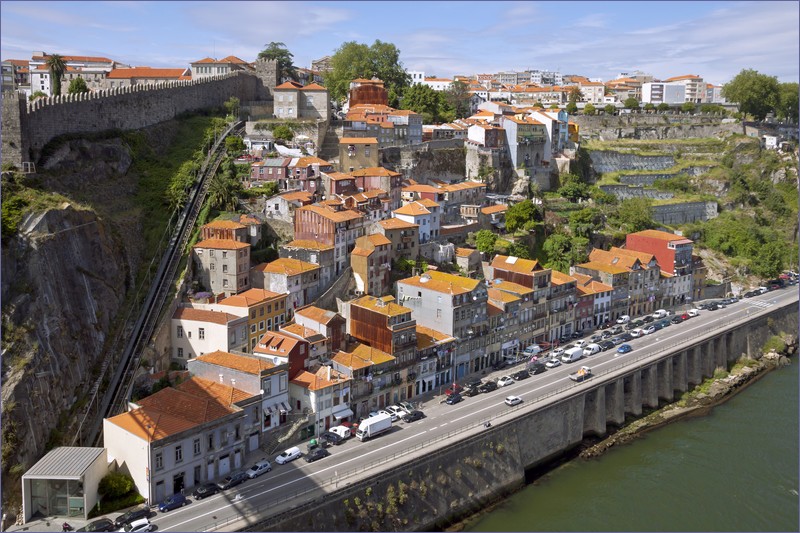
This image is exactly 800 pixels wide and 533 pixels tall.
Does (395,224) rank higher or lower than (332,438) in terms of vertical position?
higher

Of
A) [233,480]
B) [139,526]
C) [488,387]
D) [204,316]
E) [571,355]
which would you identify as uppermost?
[204,316]

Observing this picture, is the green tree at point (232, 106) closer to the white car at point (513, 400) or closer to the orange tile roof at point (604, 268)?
the orange tile roof at point (604, 268)

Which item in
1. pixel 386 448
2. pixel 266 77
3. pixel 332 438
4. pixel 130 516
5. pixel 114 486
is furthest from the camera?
pixel 266 77

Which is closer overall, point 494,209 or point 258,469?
point 258,469

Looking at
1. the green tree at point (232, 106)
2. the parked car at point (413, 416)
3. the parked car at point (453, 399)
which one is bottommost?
the parked car at point (413, 416)

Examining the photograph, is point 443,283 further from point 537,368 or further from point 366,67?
point 366,67

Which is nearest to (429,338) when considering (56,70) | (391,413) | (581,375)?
(391,413)

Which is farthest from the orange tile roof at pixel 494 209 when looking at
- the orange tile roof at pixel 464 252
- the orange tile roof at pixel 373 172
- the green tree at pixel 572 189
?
the green tree at pixel 572 189
